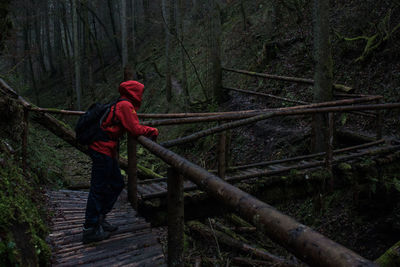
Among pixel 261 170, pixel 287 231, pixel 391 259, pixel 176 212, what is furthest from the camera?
pixel 261 170

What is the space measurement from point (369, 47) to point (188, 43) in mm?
15390

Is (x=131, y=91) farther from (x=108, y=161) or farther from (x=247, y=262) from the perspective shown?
(x=247, y=262)

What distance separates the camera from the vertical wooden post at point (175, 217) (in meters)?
2.01

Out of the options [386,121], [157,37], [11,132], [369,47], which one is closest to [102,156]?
[11,132]

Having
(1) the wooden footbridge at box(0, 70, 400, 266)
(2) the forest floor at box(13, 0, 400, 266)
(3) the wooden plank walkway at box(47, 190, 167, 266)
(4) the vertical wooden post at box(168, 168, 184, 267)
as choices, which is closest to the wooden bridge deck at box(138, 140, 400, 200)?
(1) the wooden footbridge at box(0, 70, 400, 266)

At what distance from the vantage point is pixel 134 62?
25.4 m

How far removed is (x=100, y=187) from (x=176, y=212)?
1.56 meters

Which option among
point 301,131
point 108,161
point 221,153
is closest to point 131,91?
point 108,161

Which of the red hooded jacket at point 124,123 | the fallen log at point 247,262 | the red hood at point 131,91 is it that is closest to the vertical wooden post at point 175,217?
the red hooded jacket at point 124,123

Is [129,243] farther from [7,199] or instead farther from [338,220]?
[338,220]

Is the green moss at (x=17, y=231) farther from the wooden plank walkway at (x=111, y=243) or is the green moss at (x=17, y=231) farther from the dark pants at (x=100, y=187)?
the dark pants at (x=100, y=187)

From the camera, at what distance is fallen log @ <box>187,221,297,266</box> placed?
522 cm

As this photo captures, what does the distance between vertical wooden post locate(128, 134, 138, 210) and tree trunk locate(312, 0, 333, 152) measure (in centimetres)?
→ 431

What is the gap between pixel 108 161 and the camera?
11.0ft
